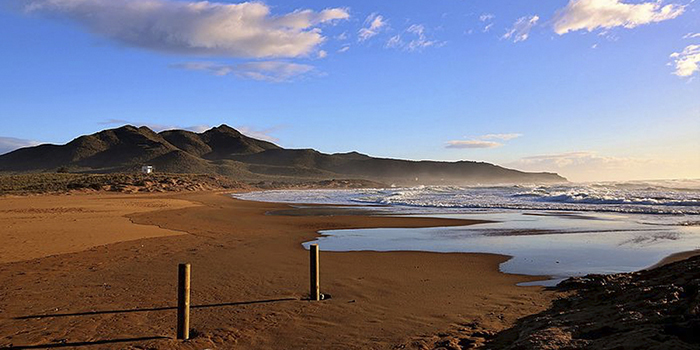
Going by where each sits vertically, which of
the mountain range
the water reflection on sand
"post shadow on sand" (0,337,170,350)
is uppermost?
the mountain range

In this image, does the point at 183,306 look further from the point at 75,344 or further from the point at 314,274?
the point at 314,274

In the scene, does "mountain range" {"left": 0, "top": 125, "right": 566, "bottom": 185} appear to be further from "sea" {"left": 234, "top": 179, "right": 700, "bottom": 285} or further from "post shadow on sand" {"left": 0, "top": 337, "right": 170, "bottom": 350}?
"post shadow on sand" {"left": 0, "top": 337, "right": 170, "bottom": 350}

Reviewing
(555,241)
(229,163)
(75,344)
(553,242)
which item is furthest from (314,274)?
(229,163)

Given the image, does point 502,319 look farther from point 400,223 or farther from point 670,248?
point 400,223

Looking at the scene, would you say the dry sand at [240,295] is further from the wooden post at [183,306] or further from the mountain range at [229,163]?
the mountain range at [229,163]

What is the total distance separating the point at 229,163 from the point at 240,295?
13862 cm

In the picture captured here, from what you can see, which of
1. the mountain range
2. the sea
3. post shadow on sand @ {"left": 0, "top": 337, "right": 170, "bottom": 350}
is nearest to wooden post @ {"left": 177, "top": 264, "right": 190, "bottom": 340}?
post shadow on sand @ {"left": 0, "top": 337, "right": 170, "bottom": 350}

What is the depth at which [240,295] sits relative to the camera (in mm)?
8273

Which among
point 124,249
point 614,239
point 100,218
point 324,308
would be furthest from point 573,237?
point 100,218

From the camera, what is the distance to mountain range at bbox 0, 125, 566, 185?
12588cm

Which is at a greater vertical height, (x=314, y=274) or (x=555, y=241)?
(x=314, y=274)

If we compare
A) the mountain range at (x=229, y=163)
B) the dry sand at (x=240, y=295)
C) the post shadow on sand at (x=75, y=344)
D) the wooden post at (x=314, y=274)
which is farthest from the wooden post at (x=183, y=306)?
the mountain range at (x=229, y=163)

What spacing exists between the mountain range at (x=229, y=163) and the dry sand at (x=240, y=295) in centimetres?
9867

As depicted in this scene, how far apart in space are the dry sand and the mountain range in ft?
324
